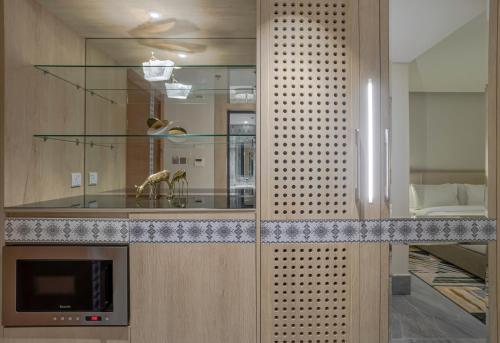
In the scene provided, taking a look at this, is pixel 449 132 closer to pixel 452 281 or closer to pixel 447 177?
pixel 447 177

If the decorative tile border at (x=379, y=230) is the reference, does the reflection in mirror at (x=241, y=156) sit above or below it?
above

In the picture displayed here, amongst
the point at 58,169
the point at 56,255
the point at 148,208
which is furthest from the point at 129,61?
the point at 56,255

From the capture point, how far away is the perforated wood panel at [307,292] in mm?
1767

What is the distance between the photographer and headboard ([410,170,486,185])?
184 centimetres

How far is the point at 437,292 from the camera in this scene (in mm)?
1874

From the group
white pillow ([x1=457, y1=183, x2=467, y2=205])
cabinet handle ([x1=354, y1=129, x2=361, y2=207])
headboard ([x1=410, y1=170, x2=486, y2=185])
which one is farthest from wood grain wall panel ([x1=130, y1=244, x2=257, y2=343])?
white pillow ([x1=457, y1=183, x2=467, y2=205])

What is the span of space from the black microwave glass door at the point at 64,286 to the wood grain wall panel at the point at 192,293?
0.47 feet

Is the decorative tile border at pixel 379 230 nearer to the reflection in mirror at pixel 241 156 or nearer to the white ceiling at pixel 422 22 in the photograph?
the reflection in mirror at pixel 241 156

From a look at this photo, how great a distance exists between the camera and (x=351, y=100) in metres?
1.77

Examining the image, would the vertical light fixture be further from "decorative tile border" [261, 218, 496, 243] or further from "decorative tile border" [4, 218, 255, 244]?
"decorative tile border" [4, 218, 255, 244]

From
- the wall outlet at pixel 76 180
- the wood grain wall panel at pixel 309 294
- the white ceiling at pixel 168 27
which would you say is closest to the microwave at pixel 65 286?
the wall outlet at pixel 76 180

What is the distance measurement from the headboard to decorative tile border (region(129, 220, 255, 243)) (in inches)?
35.7

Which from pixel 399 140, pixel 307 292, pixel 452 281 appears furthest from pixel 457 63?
pixel 307 292

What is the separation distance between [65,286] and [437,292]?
1.94 meters
